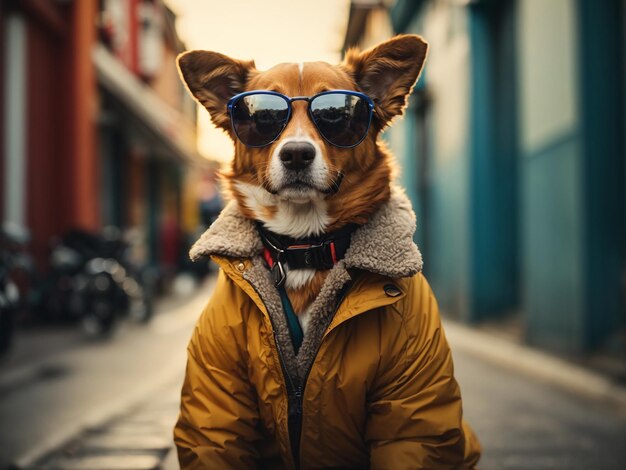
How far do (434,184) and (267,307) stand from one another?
961 centimetres

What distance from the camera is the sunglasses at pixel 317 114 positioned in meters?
2.42

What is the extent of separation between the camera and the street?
3.50 meters

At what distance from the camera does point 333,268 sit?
2.34 metres

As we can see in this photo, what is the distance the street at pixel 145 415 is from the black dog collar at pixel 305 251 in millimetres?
1404

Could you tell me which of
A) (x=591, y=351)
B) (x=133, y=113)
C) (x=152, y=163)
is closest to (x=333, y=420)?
(x=591, y=351)

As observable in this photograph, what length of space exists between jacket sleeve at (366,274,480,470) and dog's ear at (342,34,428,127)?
2.53 feet

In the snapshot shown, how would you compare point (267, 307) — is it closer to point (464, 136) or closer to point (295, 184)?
point (295, 184)

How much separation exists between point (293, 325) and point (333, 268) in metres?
0.24

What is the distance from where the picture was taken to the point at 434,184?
1155 cm

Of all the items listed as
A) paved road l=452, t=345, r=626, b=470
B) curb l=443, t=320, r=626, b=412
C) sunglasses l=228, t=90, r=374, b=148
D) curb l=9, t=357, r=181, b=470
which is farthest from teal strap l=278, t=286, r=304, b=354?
curb l=443, t=320, r=626, b=412

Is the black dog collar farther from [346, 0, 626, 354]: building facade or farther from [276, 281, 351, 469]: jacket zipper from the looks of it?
[346, 0, 626, 354]: building facade

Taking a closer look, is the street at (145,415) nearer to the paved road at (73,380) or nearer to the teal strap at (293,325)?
the paved road at (73,380)

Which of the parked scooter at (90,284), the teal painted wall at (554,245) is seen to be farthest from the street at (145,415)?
the parked scooter at (90,284)

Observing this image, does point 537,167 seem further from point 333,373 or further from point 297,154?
point 333,373
